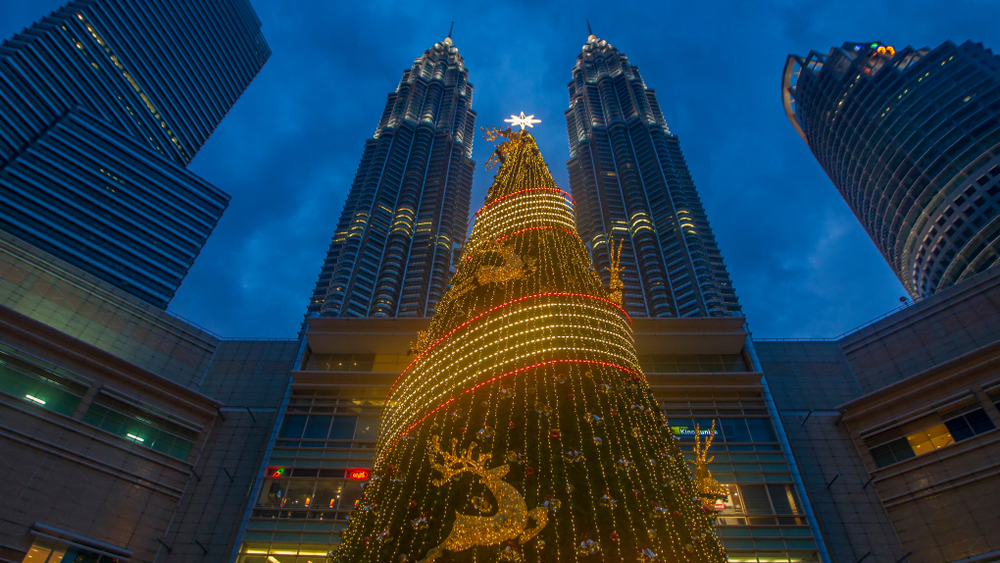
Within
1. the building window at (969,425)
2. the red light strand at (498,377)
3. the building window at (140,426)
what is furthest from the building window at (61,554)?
the building window at (969,425)

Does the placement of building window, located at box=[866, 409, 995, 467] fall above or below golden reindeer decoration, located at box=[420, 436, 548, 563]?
above

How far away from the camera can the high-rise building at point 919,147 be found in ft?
177

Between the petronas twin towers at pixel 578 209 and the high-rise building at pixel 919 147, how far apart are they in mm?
24456

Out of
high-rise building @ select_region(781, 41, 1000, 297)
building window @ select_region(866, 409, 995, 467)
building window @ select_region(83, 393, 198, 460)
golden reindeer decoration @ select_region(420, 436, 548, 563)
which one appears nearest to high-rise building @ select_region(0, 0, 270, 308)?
building window @ select_region(83, 393, 198, 460)

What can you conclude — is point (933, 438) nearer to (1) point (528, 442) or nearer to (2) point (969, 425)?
(2) point (969, 425)

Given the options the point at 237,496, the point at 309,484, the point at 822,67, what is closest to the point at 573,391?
the point at 309,484

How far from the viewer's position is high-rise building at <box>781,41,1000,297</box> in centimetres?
5394

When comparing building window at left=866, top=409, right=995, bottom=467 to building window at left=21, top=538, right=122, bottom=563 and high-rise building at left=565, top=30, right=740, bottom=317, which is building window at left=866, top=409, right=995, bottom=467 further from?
high-rise building at left=565, top=30, right=740, bottom=317

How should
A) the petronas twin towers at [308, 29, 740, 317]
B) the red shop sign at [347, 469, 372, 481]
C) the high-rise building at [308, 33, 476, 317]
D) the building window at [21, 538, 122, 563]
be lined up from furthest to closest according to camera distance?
the high-rise building at [308, 33, 476, 317] → the petronas twin towers at [308, 29, 740, 317] → the red shop sign at [347, 469, 372, 481] → the building window at [21, 538, 122, 563]

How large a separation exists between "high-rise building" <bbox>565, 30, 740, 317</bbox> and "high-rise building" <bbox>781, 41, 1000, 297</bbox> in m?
24.2

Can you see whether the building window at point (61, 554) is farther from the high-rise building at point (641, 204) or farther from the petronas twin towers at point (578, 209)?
the high-rise building at point (641, 204)

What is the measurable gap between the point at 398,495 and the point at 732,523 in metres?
12.0

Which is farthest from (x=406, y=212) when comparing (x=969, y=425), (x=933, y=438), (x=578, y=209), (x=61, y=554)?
(x=969, y=425)

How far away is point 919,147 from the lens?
196 ft
